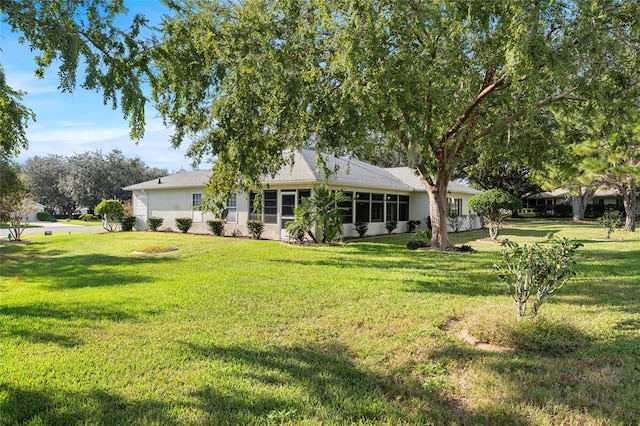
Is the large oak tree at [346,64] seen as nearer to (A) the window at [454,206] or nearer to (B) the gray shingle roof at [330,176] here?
(B) the gray shingle roof at [330,176]

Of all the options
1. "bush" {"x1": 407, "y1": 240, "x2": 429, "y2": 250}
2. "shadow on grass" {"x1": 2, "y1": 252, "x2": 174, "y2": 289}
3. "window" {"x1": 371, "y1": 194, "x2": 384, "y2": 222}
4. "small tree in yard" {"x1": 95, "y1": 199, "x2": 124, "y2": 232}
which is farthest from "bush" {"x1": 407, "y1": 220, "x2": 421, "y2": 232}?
"small tree in yard" {"x1": 95, "y1": 199, "x2": 124, "y2": 232}

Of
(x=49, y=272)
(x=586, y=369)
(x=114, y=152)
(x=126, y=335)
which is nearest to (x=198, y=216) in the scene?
(x=49, y=272)

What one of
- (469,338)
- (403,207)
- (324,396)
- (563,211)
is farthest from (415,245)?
(563,211)

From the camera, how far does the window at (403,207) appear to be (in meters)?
23.6

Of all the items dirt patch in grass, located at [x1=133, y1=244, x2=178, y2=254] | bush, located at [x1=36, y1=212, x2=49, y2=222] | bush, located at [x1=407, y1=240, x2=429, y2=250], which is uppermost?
bush, located at [x1=36, y1=212, x2=49, y2=222]

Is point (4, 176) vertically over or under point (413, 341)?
over

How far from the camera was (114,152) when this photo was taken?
54.8 metres

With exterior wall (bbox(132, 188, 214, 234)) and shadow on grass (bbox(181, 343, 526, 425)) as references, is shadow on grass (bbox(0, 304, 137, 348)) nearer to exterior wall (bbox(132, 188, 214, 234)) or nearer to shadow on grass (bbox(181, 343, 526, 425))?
shadow on grass (bbox(181, 343, 526, 425))

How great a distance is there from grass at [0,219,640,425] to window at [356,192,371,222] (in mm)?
11045

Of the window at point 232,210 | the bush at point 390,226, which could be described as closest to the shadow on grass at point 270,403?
the window at point 232,210

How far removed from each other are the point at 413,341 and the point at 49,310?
223 inches

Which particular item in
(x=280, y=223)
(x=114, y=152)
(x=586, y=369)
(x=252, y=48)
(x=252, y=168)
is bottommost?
(x=586, y=369)

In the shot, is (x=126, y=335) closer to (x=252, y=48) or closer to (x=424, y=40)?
(x=252, y=48)

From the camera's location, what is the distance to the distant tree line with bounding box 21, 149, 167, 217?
164 feet
